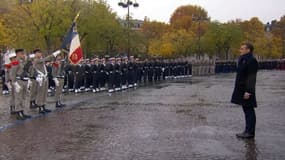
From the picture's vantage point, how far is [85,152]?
8781 mm

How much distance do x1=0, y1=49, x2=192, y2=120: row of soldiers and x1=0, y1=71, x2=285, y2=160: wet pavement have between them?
71cm

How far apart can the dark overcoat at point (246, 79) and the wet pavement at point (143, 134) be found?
78cm

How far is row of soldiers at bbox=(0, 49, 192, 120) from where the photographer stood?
13785 millimetres

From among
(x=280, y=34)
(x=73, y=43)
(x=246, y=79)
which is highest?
(x=280, y=34)

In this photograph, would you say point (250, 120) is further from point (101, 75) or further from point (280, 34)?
point (280, 34)

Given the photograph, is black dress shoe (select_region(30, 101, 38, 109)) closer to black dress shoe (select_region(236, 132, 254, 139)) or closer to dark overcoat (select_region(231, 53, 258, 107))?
dark overcoat (select_region(231, 53, 258, 107))

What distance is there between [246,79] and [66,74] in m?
14.5

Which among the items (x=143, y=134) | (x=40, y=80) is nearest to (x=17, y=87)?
(x=40, y=80)

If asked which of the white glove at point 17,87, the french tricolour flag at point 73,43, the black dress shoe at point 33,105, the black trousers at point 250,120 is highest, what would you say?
the french tricolour flag at point 73,43

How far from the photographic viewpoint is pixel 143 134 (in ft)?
34.8

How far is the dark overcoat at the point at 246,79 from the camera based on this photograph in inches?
402

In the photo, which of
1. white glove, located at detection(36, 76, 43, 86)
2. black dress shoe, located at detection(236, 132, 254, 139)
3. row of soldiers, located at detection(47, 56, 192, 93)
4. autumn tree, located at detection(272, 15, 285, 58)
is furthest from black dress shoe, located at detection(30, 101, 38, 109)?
autumn tree, located at detection(272, 15, 285, 58)

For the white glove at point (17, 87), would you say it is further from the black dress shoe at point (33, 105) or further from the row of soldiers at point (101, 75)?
the row of soldiers at point (101, 75)

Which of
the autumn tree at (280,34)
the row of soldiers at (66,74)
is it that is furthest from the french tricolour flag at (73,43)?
the autumn tree at (280,34)
